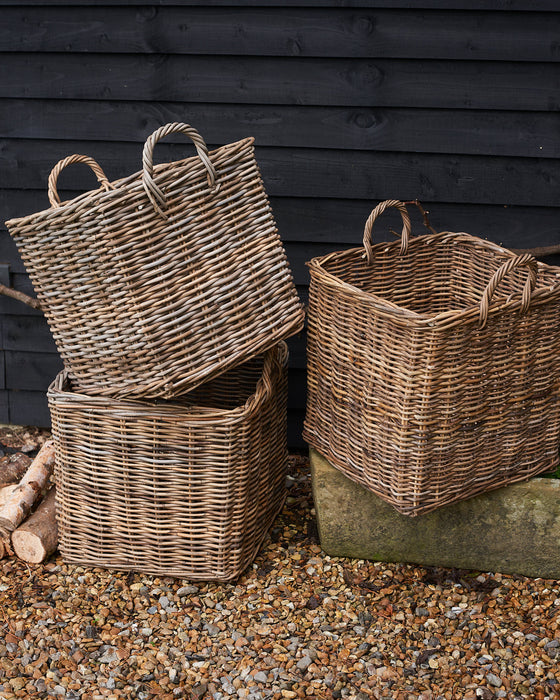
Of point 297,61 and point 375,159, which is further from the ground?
point 297,61

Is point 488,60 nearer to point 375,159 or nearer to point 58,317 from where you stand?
point 375,159

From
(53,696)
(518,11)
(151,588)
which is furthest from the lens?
(518,11)

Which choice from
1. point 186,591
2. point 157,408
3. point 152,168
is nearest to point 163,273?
point 152,168

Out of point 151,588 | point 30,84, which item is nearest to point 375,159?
point 30,84

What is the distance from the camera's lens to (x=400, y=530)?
2.48 meters

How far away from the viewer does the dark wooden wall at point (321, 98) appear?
2.74 m

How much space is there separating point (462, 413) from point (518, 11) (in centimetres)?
151

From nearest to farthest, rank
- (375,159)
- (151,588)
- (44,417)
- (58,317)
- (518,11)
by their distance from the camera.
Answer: (58,317) → (151,588) → (518,11) → (375,159) → (44,417)

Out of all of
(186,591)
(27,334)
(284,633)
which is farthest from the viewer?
(27,334)

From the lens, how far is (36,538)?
98.4 inches

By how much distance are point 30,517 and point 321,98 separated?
1867 millimetres

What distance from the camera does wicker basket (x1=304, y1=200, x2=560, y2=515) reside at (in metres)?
2.10

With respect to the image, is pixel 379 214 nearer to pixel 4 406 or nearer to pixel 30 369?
pixel 30 369

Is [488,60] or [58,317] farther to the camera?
[488,60]
